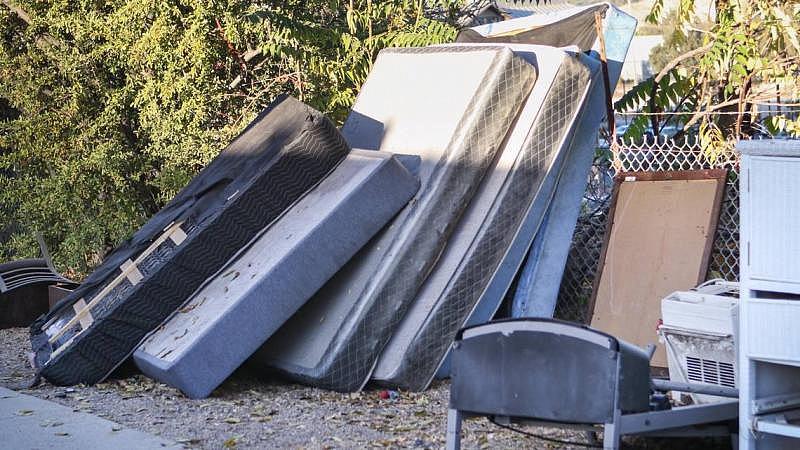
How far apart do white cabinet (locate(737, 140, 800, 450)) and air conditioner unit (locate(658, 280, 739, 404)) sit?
0.88m

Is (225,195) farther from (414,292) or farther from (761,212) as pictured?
(761,212)

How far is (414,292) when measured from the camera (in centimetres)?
707

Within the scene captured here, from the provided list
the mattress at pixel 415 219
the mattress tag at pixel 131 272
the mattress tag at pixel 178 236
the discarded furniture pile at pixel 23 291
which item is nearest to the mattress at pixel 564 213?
the mattress at pixel 415 219

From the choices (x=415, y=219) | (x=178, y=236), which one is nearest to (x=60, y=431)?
(x=178, y=236)

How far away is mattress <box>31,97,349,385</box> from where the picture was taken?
7047 millimetres

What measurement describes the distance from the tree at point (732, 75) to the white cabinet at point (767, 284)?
3.74 metres

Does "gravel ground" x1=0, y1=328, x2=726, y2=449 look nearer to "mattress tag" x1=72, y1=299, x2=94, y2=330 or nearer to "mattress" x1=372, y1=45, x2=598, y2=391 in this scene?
"mattress" x1=372, y1=45, x2=598, y2=391

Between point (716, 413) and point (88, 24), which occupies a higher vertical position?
point (88, 24)

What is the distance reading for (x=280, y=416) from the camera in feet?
20.6

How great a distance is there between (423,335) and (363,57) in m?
4.55

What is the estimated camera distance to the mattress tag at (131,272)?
744 centimetres

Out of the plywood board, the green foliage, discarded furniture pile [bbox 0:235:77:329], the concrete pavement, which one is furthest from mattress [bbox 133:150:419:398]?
discarded furniture pile [bbox 0:235:77:329]

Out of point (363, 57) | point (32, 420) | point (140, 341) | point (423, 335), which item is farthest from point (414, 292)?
point (363, 57)

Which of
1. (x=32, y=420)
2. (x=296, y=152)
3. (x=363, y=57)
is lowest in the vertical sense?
(x=32, y=420)
